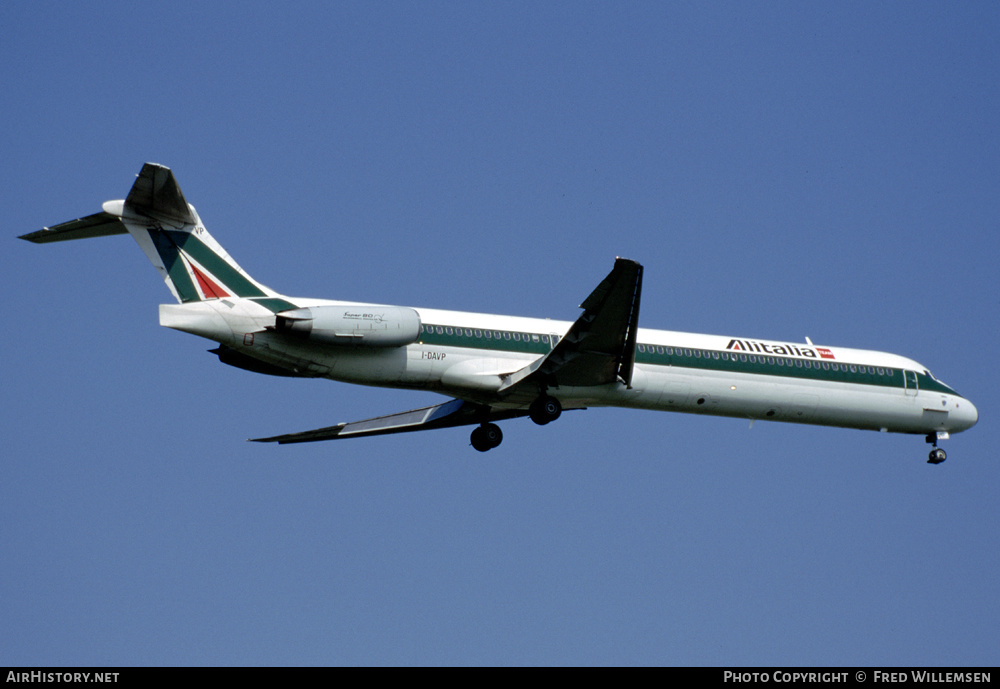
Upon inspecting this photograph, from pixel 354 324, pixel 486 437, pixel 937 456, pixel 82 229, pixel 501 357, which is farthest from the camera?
pixel 937 456

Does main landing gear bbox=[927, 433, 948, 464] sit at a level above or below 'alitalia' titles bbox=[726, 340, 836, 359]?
below

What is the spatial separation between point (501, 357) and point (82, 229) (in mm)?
8362

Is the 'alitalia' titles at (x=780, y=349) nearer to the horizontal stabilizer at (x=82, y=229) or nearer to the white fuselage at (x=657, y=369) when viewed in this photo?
the white fuselage at (x=657, y=369)

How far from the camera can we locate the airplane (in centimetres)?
2148

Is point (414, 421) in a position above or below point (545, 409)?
above

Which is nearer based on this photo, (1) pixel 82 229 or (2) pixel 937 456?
(1) pixel 82 229

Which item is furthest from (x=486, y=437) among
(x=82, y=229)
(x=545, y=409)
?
(x=82, y=229)

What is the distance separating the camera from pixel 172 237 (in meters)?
21.7

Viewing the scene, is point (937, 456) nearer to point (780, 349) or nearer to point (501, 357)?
point (780, 349)

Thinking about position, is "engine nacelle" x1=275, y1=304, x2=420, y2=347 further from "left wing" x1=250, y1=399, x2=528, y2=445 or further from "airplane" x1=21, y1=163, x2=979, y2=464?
"left wing" x1=250, y1=399, x2=528, y2=445

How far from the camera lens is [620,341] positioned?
2312cm

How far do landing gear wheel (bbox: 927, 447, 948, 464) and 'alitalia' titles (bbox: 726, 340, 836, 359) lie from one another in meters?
3.45

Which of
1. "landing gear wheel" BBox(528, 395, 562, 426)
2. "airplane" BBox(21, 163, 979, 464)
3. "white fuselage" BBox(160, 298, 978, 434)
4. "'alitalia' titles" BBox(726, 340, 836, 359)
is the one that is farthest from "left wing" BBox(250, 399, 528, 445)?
"'alitalia' titles" BBox(726, 340, 836, 359)
